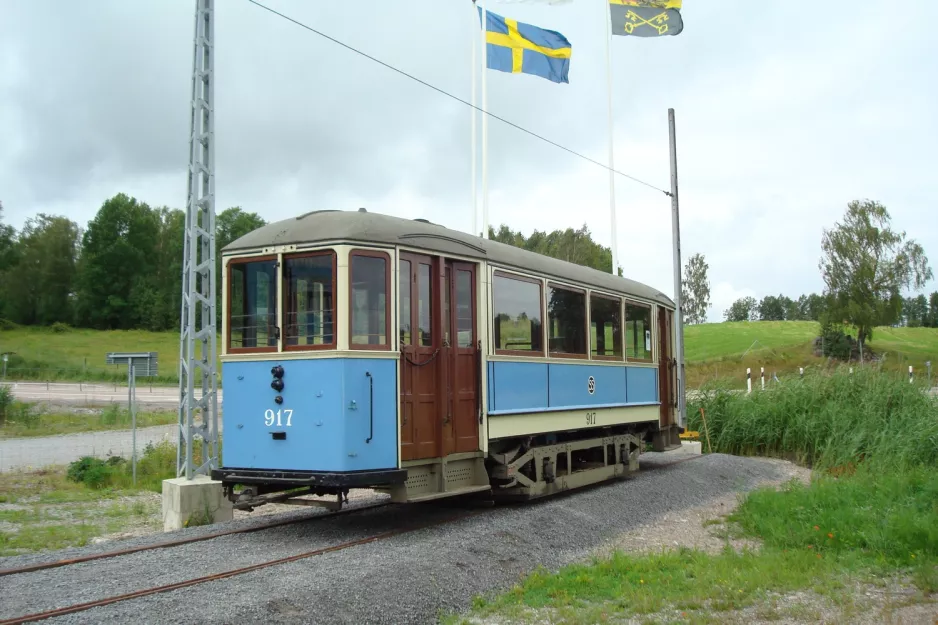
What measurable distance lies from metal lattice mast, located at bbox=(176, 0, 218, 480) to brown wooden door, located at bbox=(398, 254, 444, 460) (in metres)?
2.78

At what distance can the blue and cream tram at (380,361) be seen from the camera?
855 centimetres

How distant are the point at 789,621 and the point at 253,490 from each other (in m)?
5.49

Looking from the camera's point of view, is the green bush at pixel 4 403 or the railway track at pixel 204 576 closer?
the railway track at pixel 204 576

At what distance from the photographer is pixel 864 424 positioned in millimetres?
16672

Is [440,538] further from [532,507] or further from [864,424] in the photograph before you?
[864,424]

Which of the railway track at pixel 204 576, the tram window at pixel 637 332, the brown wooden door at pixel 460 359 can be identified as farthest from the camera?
the tram window at pixel 637 332

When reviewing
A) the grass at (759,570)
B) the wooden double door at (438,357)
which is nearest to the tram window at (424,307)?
the wooden double door at (438,357)

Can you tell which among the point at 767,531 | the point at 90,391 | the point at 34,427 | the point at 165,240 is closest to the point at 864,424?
the point at 767,531

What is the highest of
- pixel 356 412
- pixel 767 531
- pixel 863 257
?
pixel 863 257

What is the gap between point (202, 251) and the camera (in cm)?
1064

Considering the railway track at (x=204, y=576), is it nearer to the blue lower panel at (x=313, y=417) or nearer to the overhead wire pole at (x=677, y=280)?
the blue lower panel at (x=313, y=417)

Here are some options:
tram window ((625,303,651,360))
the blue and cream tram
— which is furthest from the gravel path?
tram window ((625,303,651,360))

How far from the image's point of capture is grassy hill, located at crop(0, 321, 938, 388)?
1684 inches

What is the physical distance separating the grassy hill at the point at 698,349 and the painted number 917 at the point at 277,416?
30921 millimetres
